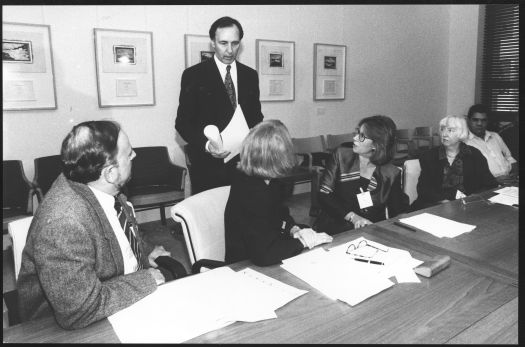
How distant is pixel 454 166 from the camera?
326cm

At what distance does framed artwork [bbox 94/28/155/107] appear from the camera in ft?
15.0

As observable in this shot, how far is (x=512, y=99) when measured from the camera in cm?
730

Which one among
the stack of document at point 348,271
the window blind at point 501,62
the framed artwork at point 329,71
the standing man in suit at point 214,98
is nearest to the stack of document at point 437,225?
the stack of document at point 348,271

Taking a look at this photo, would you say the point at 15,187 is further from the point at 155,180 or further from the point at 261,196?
the point at 261,196

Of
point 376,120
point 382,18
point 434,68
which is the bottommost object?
point 376,120

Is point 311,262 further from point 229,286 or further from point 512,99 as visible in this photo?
point 512,99

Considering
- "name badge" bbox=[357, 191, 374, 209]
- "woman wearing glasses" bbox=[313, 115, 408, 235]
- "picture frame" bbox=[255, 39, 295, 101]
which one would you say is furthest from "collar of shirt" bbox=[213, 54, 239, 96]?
"picture frame" bbox=[255, 39, 295, 101]

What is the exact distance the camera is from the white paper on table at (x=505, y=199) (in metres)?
2.62

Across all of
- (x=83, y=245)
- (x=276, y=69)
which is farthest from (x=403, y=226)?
(x=276, y=69)

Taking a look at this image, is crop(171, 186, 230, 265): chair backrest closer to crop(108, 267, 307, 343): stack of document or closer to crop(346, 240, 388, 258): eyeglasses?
crop(108, 267, 307, 343): stack of document

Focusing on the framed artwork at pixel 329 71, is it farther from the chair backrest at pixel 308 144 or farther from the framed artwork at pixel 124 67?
the framed artwork at pixel 124 67

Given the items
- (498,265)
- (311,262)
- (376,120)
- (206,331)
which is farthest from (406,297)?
(376,120)

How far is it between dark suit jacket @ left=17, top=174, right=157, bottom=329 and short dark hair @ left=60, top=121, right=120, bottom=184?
0.05 metres

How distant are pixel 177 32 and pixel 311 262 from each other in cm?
406
